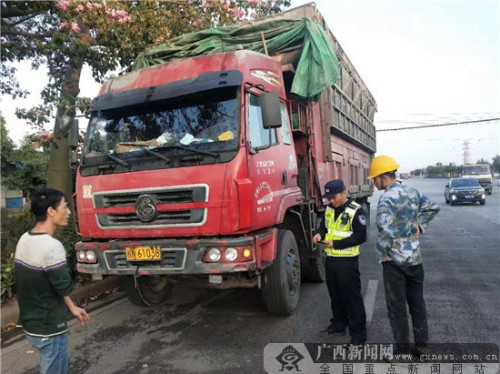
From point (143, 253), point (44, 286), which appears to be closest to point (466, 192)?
point (143, 253)

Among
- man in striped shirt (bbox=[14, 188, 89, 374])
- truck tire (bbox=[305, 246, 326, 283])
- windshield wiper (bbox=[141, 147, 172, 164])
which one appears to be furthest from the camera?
truck tire (bbox=[305, 246, 326, 283])

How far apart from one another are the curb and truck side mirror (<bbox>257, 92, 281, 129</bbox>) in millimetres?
3397

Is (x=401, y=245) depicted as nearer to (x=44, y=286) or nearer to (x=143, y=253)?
(x=143, y=253)

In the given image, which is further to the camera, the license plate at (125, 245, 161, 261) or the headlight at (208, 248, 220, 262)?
the license plate at (125, 245, 161, 261)

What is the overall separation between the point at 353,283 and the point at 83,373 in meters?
2.46

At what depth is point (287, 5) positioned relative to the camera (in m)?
8.97

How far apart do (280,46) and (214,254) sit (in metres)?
3.02

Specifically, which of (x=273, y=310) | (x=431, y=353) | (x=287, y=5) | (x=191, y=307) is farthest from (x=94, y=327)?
(x=287, y=5)

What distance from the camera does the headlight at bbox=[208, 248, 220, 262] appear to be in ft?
12.5

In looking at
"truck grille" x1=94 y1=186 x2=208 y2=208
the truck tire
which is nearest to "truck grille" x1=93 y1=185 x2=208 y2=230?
"truck grille" x1=94 y1=186 x2=208 y2=208

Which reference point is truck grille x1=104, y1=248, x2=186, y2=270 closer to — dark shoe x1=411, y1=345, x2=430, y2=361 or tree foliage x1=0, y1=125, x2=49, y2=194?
dark shoe x1=411, y1=345, x2=430, y2=361

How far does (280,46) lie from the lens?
5496 mm

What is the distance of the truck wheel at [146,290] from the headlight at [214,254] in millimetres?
1368

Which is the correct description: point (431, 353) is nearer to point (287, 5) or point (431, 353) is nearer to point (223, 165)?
point (223, 165)
